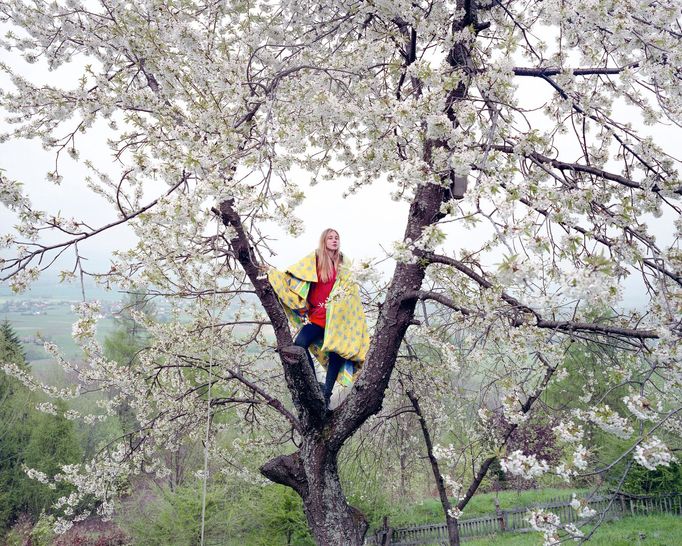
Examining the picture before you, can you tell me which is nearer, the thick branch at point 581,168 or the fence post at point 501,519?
the thick branch at point 581,168

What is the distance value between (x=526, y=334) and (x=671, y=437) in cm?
953

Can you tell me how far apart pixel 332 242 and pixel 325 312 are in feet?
1.53

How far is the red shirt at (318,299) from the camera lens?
312 centimetres

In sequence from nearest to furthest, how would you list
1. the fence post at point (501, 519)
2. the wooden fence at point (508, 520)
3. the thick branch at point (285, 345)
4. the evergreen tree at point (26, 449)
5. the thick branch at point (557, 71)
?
1. the thick branch at point (557, 71)
2. the thick branch at point (285, 345)
3. the wooden fence at point (508, 520)
4. the fence post at point (501, 519)
5. the evergreen tree at point (26, 449)

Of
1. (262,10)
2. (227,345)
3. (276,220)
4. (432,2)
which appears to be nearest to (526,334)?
(276,220)

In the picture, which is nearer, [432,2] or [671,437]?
[432,2]

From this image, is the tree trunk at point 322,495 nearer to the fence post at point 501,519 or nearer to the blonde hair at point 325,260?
the blonde hair at point 325,260

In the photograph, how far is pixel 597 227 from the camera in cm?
234

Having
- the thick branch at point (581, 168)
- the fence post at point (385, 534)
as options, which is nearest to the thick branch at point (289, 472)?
the thick branch at point (581, 168)

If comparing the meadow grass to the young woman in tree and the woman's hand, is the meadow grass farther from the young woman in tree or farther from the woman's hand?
the woman's hand

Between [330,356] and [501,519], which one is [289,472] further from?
[501,519]

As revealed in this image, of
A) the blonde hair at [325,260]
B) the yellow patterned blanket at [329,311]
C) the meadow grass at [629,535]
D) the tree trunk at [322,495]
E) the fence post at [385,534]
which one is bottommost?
the meadow grass at [629,535]

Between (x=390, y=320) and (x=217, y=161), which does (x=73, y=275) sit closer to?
(x=217, y=161)

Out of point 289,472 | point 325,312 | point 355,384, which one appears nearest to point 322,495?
point 289,472
